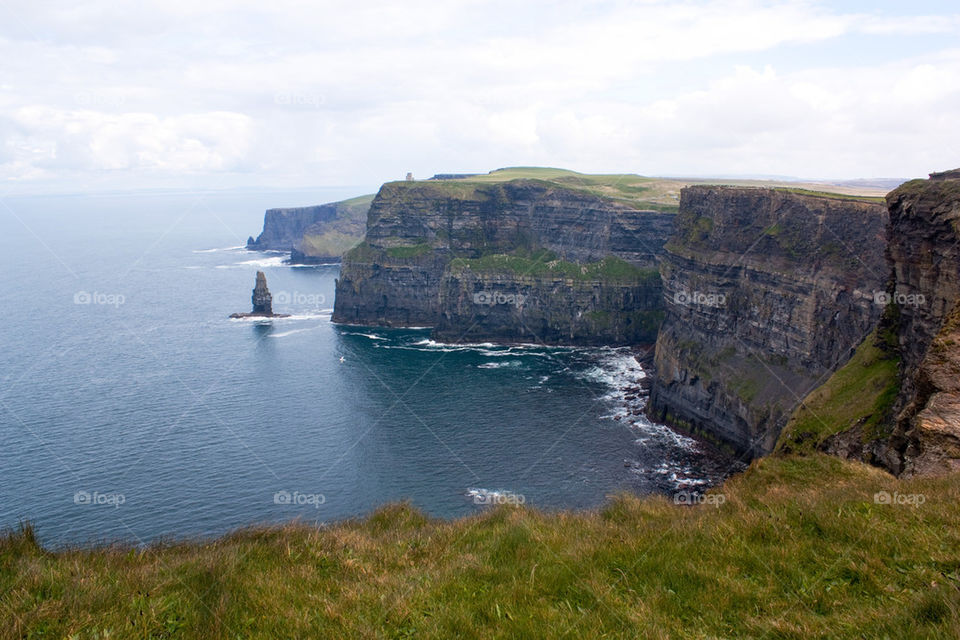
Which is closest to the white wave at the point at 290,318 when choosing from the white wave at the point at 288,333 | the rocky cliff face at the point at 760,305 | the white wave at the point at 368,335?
the white wave at the point at 288,333

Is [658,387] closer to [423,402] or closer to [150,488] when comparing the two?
[423,402]

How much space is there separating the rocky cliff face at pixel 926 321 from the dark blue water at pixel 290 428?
745 inches

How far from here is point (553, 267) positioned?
404 ft

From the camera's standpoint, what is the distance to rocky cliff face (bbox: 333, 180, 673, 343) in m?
116

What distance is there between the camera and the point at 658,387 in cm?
7975

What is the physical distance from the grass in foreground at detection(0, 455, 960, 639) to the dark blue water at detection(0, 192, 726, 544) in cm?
1072

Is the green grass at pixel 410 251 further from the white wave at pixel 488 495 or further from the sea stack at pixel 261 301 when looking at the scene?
the white wave at pixel 488 495

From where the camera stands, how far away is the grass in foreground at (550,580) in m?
11.6

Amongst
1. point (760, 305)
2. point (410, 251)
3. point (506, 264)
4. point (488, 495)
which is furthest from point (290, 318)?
point (760, 305)

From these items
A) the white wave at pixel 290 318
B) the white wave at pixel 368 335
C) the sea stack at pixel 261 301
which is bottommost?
the white wave at pixel 368 335

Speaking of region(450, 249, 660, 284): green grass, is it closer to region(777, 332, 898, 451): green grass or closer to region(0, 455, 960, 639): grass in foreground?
region(777, 332, 898, 451): green grass

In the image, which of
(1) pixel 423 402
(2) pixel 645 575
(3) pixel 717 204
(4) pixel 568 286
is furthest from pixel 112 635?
(4) pixel 568 286

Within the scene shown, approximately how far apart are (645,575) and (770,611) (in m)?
2.79

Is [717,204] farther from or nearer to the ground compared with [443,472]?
farther from the ground
